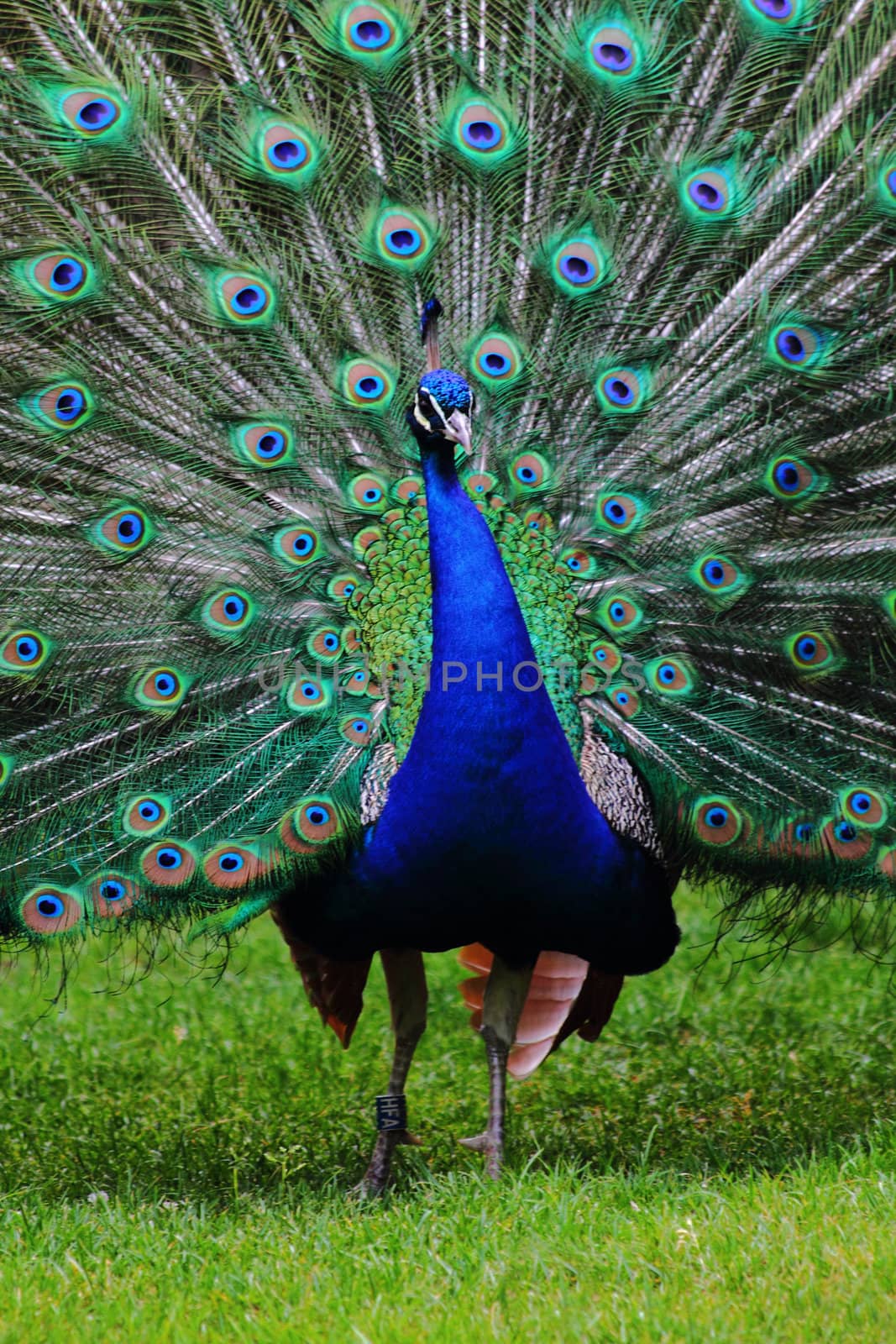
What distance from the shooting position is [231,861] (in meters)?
3.64

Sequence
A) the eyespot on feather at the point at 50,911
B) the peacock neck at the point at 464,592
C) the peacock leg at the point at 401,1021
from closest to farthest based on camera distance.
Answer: the peacock neck at the point at 464,592
the eyespot on feather at the point at 50,911
the peacock leg at the point at 401,1021

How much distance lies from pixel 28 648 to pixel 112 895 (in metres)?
0.58

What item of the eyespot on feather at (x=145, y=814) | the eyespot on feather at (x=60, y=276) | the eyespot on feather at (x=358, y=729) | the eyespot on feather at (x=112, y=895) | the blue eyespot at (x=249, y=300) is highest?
the blue eyespot at (x=249, y=300)

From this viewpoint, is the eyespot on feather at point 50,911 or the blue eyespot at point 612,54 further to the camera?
the blue eyespot at point 612,54

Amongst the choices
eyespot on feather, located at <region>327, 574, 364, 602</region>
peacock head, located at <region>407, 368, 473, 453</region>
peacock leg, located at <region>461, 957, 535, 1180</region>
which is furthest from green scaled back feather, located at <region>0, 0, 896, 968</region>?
peacock leg, located at <region>461, 957, 535, 1180</region>

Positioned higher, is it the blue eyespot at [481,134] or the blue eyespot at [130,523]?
the blue eyespot at [481,134]

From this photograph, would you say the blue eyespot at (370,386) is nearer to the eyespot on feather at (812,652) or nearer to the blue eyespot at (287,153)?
the blue eyespot at (287,153)

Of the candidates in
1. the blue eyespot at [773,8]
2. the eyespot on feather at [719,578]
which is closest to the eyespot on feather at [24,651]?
the eyespot on feather at [719,578]

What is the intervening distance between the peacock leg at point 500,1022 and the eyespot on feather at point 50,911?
3.24 feet

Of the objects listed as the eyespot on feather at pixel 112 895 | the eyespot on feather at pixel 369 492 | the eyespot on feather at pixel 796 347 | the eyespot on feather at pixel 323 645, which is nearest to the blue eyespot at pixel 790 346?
the eyespot on feather at pixel 796 347

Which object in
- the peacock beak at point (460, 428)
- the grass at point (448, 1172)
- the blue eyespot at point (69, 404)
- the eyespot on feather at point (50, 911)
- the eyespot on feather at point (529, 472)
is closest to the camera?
the grass at point (448, 1172)

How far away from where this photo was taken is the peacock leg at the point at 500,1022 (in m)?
4.01

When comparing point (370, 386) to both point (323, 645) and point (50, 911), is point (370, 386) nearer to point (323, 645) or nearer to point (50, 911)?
point (323, 645)

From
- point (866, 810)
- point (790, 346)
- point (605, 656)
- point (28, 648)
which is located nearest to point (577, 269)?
point (790, 346)
